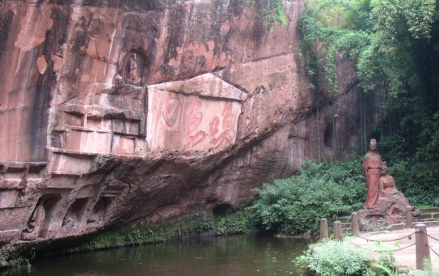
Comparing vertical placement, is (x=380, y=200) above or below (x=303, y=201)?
above

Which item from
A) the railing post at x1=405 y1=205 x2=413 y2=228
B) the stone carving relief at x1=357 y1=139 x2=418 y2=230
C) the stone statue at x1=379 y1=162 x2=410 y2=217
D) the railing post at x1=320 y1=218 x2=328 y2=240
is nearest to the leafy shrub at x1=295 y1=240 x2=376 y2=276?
the railing post at x1=320 y1=218 x2=328 y2=240

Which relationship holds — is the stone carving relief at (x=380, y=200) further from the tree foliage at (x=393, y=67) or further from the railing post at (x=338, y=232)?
the railing post at (x=338, y=232)

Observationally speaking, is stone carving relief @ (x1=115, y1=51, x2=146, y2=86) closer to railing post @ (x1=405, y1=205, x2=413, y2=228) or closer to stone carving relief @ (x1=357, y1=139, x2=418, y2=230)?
stone carving relief @ (x1=357, y1=139, x2=418, y2=230)

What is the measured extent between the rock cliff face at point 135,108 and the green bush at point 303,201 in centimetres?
119

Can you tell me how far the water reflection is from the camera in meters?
11.3

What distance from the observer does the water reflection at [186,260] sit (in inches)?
447

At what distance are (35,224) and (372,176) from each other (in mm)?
10162

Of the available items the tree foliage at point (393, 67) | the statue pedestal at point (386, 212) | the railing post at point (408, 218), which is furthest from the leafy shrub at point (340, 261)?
the tree foliage at point (393, 67)

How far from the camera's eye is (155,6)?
44.9 ft

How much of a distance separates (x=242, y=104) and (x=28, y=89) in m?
7.27

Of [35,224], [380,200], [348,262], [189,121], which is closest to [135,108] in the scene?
[189,121]

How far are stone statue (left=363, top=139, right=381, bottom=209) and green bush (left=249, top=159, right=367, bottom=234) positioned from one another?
104 centimetres

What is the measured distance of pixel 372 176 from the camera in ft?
53.4

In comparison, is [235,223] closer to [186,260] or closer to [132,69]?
[186,260]
